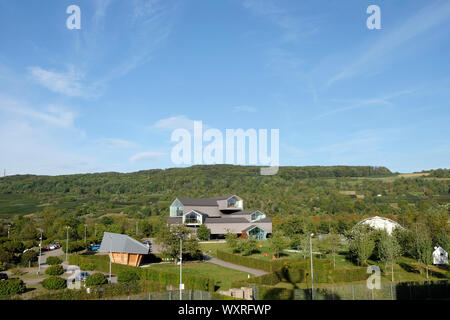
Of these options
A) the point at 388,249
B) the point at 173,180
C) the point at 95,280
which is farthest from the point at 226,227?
the point at 173,180

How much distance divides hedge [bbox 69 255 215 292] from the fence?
433cm

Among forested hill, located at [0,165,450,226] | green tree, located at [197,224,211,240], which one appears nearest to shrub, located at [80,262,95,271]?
green tree, located at [197,224,211,240]

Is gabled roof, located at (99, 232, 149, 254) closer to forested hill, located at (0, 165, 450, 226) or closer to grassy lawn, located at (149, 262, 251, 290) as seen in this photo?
grassy lawn, located at (149, 262, 251, 290)

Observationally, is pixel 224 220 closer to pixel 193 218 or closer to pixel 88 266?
pixel 193 218

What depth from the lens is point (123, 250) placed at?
38250 millimetres

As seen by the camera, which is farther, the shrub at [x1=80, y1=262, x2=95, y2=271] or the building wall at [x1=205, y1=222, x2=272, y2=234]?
the building wall at [x1=205, y1=222, x2=272, y2=234]

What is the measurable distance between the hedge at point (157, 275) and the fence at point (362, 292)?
4.33 m

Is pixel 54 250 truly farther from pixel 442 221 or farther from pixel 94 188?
pixel 94 188

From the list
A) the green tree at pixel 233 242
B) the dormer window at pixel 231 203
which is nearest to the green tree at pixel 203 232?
the green tree at pixel 233 242

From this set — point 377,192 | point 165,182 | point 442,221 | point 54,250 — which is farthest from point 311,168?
point 54,250

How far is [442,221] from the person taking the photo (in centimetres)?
5006

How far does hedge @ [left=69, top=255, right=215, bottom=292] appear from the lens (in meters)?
26.7

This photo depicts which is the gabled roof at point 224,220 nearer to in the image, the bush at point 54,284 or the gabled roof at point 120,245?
the gabled roof at point 120,245
